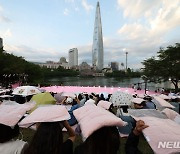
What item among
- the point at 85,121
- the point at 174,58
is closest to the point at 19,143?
the point at 85,121

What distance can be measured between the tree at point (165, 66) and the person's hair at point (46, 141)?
95.1ft

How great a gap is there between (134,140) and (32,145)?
4.20ft

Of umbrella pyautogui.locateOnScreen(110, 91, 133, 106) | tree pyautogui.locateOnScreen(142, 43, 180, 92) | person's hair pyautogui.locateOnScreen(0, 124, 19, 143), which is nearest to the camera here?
person's hair pyautogui.locateOnScreen(0, 124, 19, 143)

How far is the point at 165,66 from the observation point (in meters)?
31.6

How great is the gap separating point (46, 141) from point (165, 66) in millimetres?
31025

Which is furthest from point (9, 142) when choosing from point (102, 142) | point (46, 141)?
point (102, 142)

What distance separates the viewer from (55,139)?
2.55 metres

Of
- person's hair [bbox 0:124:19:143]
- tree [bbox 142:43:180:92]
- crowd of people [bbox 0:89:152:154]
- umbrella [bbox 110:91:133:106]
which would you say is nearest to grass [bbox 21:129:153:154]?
umbrella [bbox 110:91:133:106]

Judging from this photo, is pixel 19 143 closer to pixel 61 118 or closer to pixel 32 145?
pixel 32 145

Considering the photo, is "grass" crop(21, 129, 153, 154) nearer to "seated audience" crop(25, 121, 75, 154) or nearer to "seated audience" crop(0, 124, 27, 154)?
"seated audience" crop(0, 124, 27, 154)

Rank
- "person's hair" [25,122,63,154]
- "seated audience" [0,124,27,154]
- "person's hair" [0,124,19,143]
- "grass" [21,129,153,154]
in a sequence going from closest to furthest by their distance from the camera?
"person's hair" [25,122,63,154]
"seated audience" [0,124,27,154]
"person's hair" [0,124,19,143]
"grass" [21,129,153,154]

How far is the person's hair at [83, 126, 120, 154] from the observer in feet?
7.86

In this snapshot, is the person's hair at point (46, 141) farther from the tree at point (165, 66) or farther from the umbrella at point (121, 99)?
the tree at point (165, 66)

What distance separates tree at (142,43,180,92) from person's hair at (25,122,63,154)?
28999 millimetres
